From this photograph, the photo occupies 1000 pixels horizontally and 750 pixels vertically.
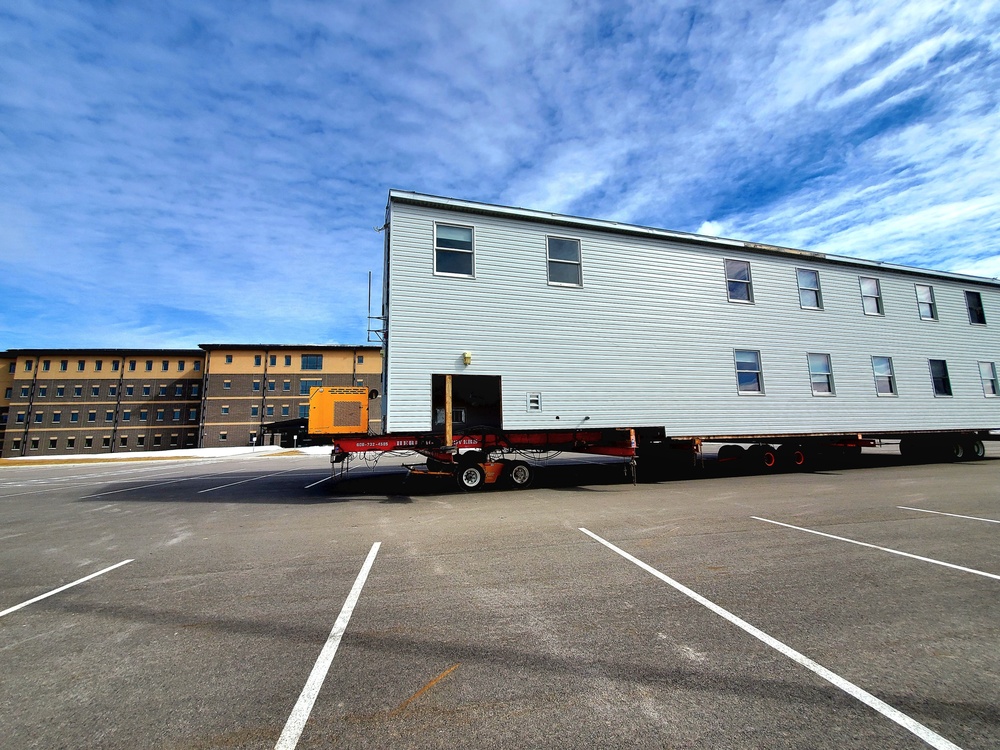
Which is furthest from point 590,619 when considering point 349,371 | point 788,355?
point 349,371

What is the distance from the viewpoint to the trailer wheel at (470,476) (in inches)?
480

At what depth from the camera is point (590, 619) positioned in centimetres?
412

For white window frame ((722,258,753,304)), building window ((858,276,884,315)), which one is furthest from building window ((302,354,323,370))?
building window ((858,276,884,315))

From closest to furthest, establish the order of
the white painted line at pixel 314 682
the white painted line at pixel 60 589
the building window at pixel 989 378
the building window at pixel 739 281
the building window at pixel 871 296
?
1. the white painted line at pixel 314 682
2. the white painted line at pixel 60 589
3. the building window at pixel 739 281
4. the building window at pixel 871 296
5. the building window at pixel 989 378

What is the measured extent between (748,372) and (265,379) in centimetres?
6250

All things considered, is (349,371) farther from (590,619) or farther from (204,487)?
(590,619)

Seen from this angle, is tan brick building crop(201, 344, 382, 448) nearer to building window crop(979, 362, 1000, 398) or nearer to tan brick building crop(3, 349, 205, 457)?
tan brick building crop(3, 349, 205, 457)

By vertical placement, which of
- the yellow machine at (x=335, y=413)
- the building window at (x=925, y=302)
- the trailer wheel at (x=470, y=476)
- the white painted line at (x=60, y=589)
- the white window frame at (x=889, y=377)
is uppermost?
the building window at (x=925, y=302)

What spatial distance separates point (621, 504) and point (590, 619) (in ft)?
20.1

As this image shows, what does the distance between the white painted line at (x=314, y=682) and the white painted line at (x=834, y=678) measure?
3401mm

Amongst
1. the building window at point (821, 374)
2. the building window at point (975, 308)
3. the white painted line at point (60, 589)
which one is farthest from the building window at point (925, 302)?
the white painted line at point (60, 589)

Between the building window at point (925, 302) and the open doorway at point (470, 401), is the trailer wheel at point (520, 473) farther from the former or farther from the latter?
the building window at point (925, 302)

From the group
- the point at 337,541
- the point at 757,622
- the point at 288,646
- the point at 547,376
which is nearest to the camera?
the point at 288,646

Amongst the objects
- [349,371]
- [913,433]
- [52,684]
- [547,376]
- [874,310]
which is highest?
[349,371]
